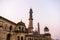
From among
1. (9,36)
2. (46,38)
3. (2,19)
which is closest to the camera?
(2,19)

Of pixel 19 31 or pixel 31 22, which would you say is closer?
pixel 19 31

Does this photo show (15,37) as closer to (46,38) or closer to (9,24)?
(9,24)

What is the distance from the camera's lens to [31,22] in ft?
152

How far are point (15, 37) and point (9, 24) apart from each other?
5.09 metres

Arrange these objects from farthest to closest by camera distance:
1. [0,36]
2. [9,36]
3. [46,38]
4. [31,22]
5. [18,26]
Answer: [31,22], [46,38], [18,26], [9,36], [0,36]

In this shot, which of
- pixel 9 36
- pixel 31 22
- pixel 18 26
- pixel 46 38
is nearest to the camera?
pixel 9 36

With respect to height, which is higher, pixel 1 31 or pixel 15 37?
pixel 1 31

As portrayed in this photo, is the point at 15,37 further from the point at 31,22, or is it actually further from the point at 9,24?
the point at 31,22

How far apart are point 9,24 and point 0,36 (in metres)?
8.22

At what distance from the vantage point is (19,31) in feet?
112

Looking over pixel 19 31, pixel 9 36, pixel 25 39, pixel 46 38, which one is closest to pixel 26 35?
pixel 25 39

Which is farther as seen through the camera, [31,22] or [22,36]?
[31,22]

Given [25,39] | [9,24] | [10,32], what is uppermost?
[9,24]

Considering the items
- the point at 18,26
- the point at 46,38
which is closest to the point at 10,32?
the point at 18,26
